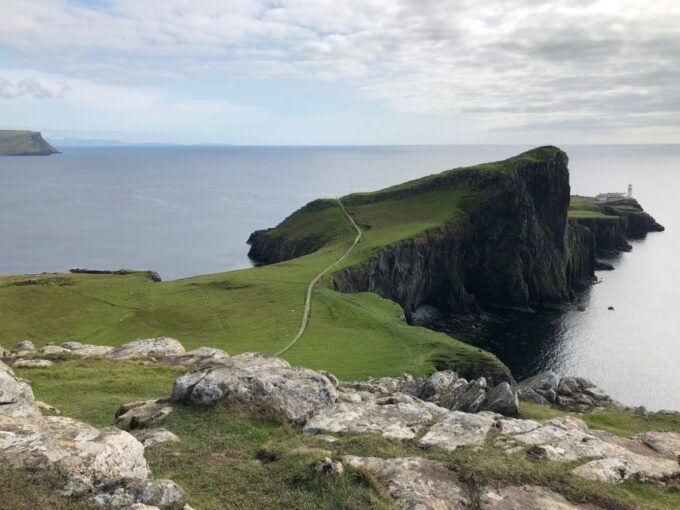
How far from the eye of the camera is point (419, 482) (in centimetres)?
1895

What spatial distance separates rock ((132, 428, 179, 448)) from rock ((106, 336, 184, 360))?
22237 millimetres

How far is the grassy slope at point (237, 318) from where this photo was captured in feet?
191

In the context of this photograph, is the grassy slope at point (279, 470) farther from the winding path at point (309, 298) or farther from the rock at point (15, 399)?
the winding path at point (309, 298)

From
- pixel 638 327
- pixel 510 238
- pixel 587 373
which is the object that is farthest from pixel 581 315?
pixel 587 373

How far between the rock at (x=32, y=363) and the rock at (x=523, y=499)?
33.1 meters

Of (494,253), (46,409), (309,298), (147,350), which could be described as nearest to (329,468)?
(46,409)

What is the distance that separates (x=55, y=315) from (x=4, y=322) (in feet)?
20.2

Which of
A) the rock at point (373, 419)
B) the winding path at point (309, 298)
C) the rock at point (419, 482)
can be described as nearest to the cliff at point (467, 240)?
the winding path at point (309, 298)

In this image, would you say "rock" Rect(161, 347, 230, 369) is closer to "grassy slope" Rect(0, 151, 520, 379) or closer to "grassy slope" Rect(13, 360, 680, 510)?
"grassy slope" Rect(13, 360, 680, 510)

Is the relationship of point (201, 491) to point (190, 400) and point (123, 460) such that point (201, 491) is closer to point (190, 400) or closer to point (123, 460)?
point (123, 460)

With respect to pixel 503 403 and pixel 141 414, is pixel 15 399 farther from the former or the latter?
pixel 503 403

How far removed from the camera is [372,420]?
25359mm

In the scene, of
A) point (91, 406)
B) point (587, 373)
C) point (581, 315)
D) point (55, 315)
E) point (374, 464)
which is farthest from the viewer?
Result: point (581, 315)

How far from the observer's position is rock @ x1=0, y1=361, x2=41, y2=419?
21016mm
